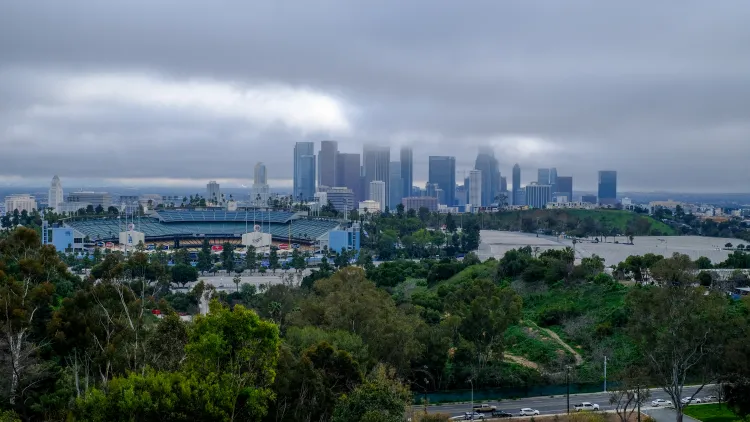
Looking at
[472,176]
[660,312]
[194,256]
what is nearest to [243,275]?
[194,256]

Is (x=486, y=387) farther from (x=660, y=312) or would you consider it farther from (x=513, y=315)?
(x=660, y=312)

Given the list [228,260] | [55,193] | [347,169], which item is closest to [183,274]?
[228,260]

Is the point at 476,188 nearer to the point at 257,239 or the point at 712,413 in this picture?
the point at 257,239

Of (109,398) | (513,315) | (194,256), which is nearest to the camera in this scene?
(109,398)

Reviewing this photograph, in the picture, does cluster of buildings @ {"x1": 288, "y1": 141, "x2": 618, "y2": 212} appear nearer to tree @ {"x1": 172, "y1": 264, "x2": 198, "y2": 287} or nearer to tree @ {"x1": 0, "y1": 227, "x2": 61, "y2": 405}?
tree @ {"x1": 172, "y1": 264, "x2": 198, "y2": 287}

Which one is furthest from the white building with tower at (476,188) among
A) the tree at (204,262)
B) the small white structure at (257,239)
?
the tree at (204,262)

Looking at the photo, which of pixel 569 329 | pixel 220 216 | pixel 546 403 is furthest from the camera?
pixel 220 216

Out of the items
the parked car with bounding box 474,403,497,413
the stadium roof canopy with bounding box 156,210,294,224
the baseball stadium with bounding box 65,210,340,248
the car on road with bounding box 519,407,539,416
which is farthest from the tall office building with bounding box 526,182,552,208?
the car on road with bounding box 519,407,539,416
